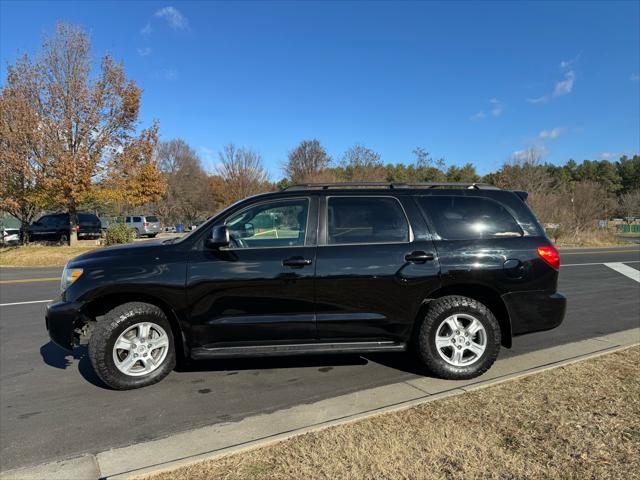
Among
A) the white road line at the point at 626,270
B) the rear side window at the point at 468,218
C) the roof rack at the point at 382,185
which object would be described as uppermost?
the roof rack at the point at 382,185

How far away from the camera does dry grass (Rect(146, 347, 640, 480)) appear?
8.54ft

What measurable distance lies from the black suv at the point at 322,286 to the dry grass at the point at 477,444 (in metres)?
0.86

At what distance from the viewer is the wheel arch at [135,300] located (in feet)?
13.4

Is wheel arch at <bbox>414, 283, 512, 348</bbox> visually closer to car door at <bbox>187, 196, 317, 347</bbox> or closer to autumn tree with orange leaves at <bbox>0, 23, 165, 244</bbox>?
car door at <bbox>187, 196, 317, 347</bbox>

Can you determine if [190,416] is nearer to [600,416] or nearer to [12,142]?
[600,416]

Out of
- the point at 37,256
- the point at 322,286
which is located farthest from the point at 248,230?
the point at 37,256

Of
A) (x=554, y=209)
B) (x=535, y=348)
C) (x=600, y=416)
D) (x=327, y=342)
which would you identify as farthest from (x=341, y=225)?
(x=554, y=209)

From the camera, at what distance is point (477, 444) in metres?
2.88

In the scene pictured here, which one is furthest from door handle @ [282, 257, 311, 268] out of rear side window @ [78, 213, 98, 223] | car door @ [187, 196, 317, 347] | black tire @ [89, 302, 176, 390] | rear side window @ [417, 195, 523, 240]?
rear side window @ [78, 213, 98, 223]

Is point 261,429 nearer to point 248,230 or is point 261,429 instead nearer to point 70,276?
point 248,230

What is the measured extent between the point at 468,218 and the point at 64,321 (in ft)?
13.4

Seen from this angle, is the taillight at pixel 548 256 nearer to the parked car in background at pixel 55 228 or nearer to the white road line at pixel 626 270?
the white road line at pixel 626 270

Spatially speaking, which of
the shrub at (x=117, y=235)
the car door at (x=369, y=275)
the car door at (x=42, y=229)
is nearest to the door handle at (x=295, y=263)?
the car door at (x=369, y=275)

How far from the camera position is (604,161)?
286 feet
